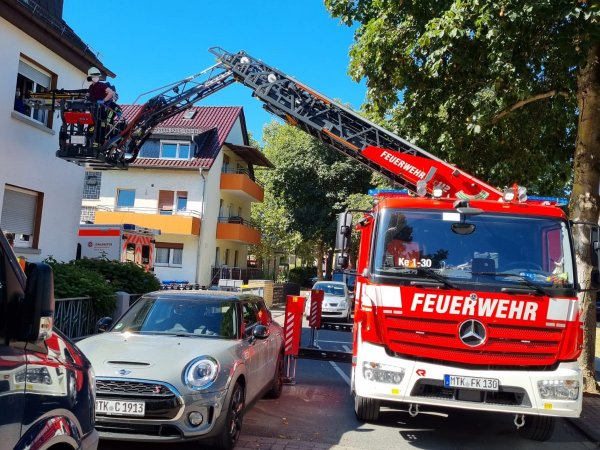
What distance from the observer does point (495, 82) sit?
344 inches

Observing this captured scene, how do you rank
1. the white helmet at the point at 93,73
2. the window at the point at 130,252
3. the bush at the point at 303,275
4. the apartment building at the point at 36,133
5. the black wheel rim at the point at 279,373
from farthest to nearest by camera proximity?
the bush at the point at 303,275 → the window at the point at 130,252 → the white helmet at the point at 93,73 → the apartment building at the point at 36,133 → the black wheel rim at the point at 279,373

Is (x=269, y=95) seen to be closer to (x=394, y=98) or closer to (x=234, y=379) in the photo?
(x=394, y=98)

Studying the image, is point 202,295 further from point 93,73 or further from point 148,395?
point 93,73

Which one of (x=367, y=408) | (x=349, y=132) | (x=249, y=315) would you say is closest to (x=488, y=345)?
(x=367, y=408)

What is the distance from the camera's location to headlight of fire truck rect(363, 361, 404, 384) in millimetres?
5680

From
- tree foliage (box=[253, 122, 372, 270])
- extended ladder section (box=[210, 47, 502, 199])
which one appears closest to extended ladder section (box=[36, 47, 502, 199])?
extended ladder section (box=[210, 47, 502, 199])

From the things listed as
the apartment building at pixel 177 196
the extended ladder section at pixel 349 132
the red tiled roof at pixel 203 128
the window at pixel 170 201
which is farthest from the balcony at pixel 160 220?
the extended ladder section at pixel 349 132

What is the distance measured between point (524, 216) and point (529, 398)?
76.9 inches

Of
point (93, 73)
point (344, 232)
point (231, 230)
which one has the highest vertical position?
point (93, 73)

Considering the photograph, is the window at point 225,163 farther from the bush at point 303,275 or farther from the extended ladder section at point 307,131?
the extended ladder section at point 307,131

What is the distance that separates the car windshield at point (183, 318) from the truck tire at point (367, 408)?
1.69 metres

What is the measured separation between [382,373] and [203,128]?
90.9ft

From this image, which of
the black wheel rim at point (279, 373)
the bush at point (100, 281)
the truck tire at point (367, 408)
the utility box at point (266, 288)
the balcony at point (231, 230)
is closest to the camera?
the truck tire at point (367, 408)

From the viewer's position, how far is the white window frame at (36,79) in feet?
40.9
